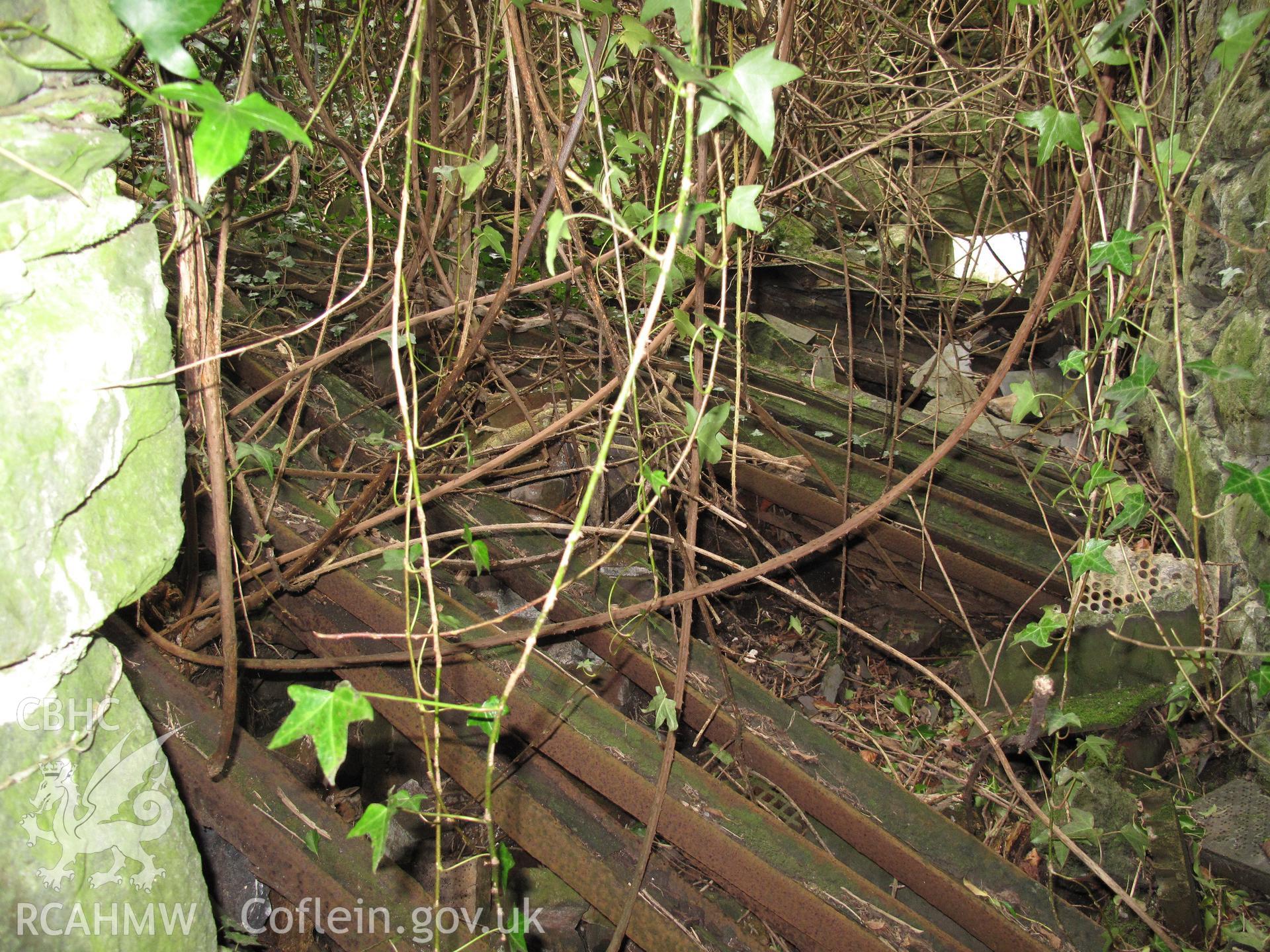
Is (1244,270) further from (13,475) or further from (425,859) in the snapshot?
(13,475)

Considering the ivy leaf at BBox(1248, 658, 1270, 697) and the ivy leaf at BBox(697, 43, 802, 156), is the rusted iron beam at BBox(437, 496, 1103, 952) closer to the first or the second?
the ivy leaf at BBox(1248, 658, 1270, 697)

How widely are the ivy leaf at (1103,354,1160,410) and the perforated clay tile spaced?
4.05ft

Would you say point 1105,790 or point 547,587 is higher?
point 547,587

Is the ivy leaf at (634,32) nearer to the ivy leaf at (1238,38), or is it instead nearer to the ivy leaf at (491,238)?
the ivy leaf at (491,238)

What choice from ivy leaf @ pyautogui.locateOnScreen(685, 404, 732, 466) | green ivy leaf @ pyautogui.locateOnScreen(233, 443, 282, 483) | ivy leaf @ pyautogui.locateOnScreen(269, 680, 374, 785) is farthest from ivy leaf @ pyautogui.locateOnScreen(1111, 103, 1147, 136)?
green ivy leaf @ pyautogui.locateOnScreen(233, 443, 282, 483)

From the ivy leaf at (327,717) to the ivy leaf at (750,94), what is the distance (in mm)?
834

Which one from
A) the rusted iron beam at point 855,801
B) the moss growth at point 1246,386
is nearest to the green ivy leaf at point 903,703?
the rusted iron beam at point 855,801

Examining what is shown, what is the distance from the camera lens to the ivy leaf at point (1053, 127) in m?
1.46

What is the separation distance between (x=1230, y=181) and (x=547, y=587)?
7.96ft

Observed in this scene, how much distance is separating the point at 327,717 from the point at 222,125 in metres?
0.69

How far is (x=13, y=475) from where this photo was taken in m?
0.92

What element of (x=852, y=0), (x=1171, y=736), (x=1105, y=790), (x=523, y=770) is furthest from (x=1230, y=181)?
(x=523, y=770)
